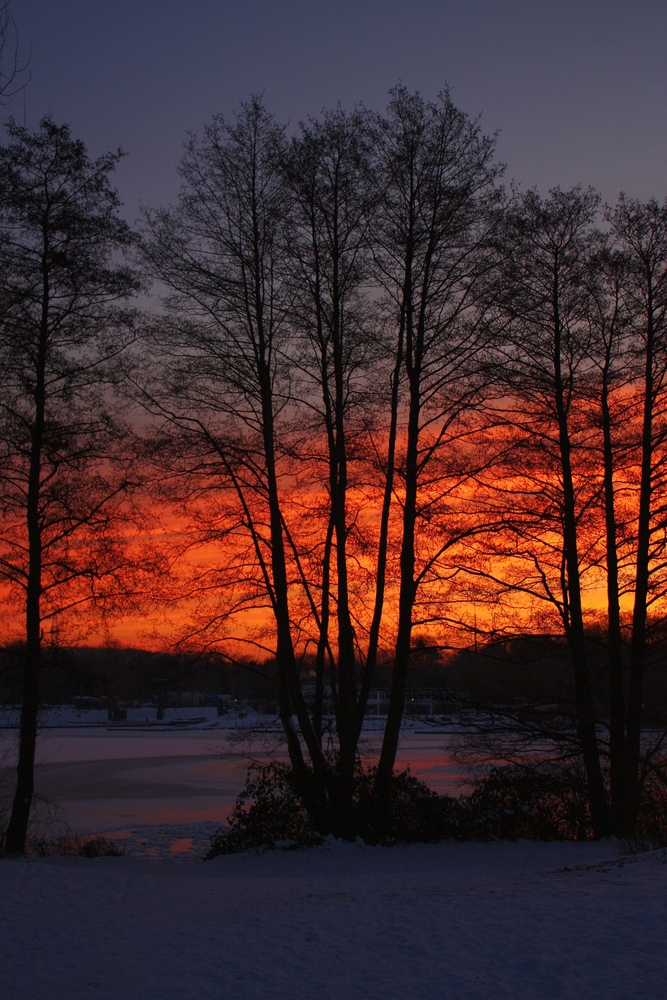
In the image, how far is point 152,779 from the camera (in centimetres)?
3472

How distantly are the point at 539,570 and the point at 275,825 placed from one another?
7121mm

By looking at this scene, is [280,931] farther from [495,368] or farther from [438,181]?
[438,181]

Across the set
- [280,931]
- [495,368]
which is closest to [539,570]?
[495,368]

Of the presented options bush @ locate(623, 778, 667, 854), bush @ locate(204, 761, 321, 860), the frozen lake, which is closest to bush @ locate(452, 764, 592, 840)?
bush @ locate(623, 778, 667, 854)

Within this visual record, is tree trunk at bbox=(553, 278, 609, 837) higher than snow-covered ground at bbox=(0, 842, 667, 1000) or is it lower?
higher

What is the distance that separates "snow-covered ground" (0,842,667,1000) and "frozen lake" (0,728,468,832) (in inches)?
229

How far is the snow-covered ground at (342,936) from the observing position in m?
5.77

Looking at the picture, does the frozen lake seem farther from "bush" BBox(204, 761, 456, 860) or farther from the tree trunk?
the tree trunk

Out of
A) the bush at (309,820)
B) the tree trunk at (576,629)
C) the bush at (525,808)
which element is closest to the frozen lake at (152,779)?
the bush at (309,820)

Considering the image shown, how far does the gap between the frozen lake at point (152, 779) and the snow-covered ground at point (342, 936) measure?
19.1ft

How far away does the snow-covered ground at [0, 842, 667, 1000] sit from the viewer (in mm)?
5773

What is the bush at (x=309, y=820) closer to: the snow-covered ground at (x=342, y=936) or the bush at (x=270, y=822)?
the bush at (x=270, y=822)

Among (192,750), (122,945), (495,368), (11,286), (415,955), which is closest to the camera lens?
(415,955)

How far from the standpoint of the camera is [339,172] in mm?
16641
